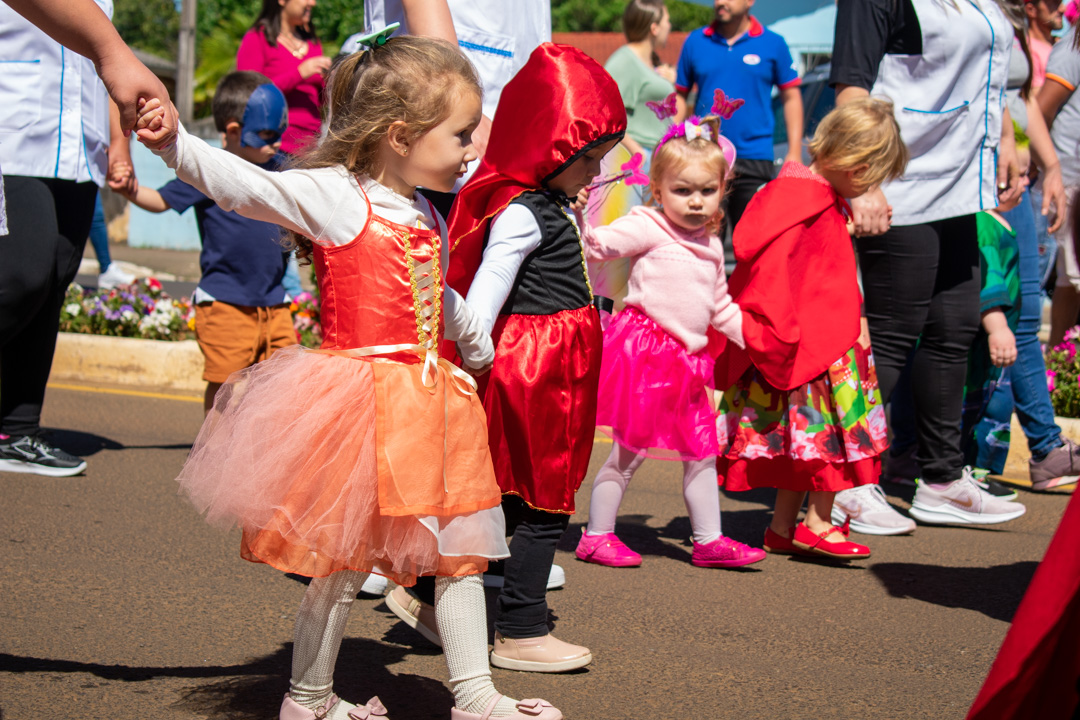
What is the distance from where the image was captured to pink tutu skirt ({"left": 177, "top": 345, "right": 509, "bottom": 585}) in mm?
2354

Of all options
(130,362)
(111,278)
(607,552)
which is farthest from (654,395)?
(111,278)

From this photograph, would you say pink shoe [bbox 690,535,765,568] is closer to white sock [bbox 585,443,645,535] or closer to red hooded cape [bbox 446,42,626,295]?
white sock [bbox 585,443,645,535]

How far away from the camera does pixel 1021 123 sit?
571cm

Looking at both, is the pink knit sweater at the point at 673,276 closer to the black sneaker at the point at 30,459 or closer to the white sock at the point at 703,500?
the white sock at the point at 703,500

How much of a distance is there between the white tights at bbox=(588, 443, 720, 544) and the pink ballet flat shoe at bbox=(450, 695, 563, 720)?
4.78 feet

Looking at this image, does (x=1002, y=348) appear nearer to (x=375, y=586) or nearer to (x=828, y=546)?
(x=828, y=546)

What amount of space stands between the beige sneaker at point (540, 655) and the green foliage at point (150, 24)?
1981 inches

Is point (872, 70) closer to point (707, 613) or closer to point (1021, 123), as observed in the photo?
point (1021, 123)

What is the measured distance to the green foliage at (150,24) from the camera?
49031 mm

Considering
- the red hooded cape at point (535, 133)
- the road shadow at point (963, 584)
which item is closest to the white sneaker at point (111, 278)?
the red hooded cape at point (535, 133)

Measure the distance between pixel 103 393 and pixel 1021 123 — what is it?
548 cm

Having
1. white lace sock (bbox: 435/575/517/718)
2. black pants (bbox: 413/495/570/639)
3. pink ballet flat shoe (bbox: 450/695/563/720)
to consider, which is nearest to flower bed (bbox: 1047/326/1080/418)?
black pants (bbox: 413/495/570/639)

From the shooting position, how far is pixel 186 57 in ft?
68.1

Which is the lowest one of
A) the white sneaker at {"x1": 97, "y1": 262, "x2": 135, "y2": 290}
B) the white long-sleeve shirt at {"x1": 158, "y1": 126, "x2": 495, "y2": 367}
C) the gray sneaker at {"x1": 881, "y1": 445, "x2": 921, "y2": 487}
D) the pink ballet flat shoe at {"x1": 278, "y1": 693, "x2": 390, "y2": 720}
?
the white sneaker at {"x1": 97, "y1": 262, "x2": 135, "y2": 290}
